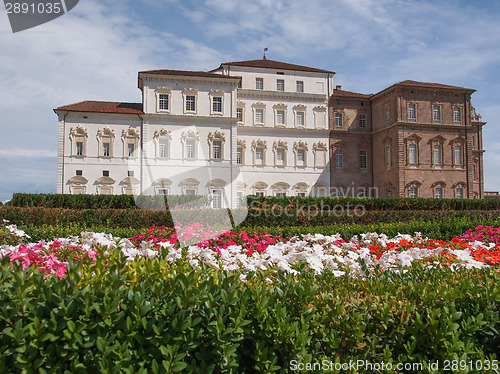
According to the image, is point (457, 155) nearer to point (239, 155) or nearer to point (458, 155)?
point (458, 155)

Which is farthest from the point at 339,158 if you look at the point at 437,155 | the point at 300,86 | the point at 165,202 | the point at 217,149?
the point at 165,202

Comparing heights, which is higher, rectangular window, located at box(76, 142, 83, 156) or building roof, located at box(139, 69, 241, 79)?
building roof, located at box(139, 69, 241, 79)

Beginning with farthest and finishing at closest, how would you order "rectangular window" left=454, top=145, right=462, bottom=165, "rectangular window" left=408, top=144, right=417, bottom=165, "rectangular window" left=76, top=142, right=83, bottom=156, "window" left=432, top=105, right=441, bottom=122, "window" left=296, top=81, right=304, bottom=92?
"rectangular window" left=454, top=145, right=462, bottom=165
"window" left=432, top=105, right=441, bottom=122
"window" left=296, top=81, right=304, bottom=92
"rectangular window" left=408, top=144, right=417, bottom=165
"rectangular window" left=76, top=142, right=83, bottom=156

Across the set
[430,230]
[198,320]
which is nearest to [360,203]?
[430,230]

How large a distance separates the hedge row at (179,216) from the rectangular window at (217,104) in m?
20.4

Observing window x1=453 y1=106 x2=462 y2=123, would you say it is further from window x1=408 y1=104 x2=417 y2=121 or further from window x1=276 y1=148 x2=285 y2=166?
window x1=276 y1=148 x2=285 y2=166

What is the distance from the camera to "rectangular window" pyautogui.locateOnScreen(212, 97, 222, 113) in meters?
32.4

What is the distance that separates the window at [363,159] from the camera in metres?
38.8

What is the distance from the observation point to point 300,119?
121 feet

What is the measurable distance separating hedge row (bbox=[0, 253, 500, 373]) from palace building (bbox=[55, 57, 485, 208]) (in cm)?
2796

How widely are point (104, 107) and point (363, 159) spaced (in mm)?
26216

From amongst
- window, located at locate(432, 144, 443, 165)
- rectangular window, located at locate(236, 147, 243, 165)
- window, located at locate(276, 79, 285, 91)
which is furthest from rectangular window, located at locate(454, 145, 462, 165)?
rectangular window, located at locate(236, 147, 243, 165)

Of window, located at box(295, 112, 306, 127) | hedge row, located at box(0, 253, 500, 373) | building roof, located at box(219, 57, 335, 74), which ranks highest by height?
building roof, located at box(219, 57, 335, 74)

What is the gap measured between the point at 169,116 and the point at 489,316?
30738 millimetres
